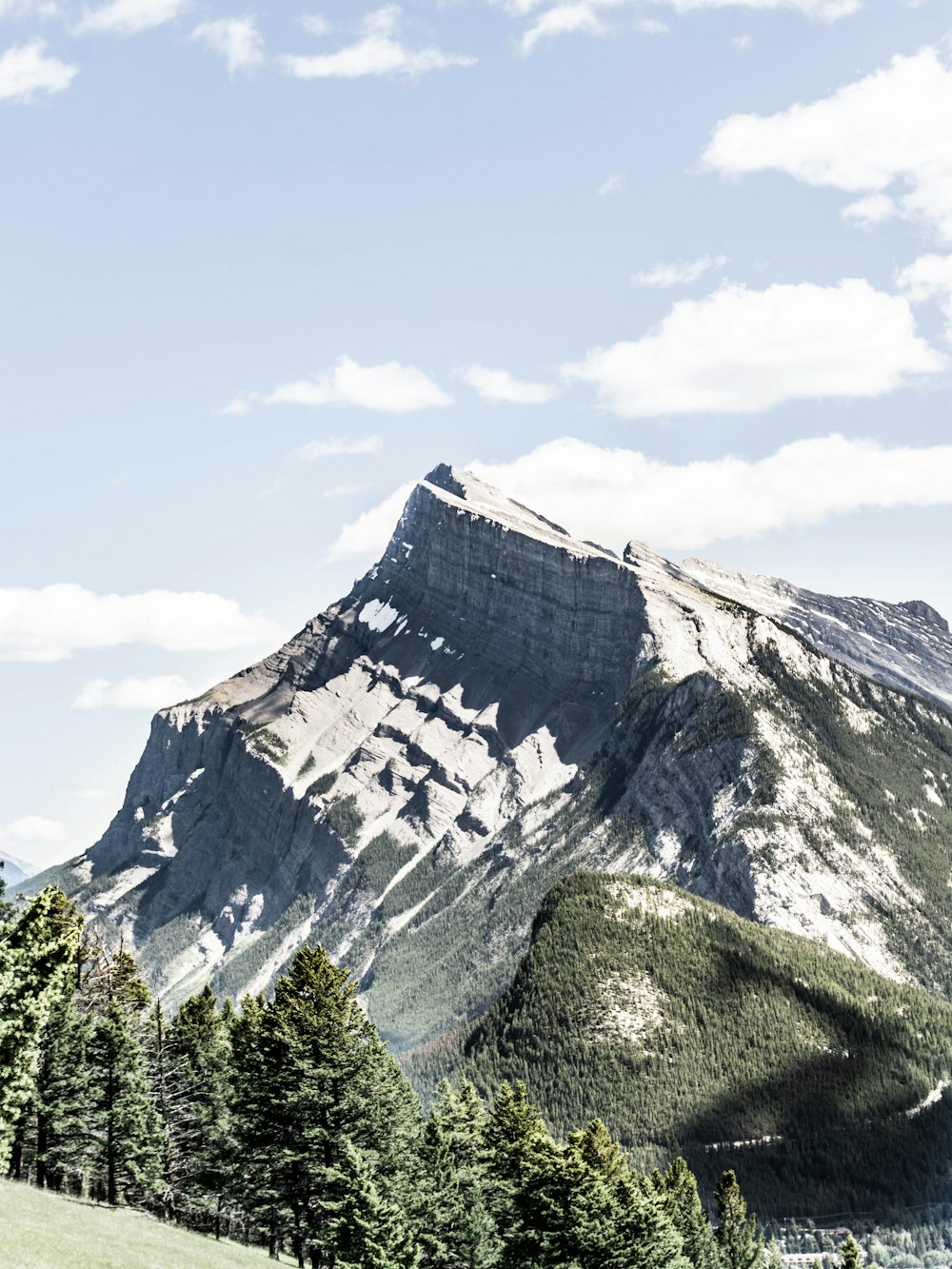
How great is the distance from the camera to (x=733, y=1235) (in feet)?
435

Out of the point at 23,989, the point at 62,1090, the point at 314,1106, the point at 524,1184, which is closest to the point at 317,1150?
the point at 314,1106

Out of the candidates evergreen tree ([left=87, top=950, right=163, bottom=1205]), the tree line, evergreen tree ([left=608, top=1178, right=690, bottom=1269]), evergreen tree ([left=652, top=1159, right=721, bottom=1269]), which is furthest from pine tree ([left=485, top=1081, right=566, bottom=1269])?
evergreen tree ([left=87, top=950, right=163, bottom=1205])

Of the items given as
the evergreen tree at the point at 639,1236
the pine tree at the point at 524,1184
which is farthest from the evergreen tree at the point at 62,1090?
the evergreen tree at the point at 639,1236

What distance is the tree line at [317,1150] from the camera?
86188mm

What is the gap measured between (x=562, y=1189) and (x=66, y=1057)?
30.0 metres

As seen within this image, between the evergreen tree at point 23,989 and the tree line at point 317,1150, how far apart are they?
6.97 m

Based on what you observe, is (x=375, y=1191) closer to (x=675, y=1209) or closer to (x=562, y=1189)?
(x=562, y=1189)

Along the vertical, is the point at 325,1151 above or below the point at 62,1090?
below

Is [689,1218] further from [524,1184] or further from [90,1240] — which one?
[90,1240]

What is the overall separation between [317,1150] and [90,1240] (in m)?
22.1

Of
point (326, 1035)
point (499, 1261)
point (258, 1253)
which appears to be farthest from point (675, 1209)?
point (326, 1035)

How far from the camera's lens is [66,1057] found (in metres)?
89.6

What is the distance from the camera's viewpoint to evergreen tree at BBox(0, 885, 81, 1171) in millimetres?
62906

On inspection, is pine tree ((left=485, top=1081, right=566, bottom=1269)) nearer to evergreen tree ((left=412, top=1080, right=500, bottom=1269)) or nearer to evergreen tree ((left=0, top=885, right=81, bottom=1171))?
evergreen tree ((left=412, top=1080, right=500, bottom=1269))
